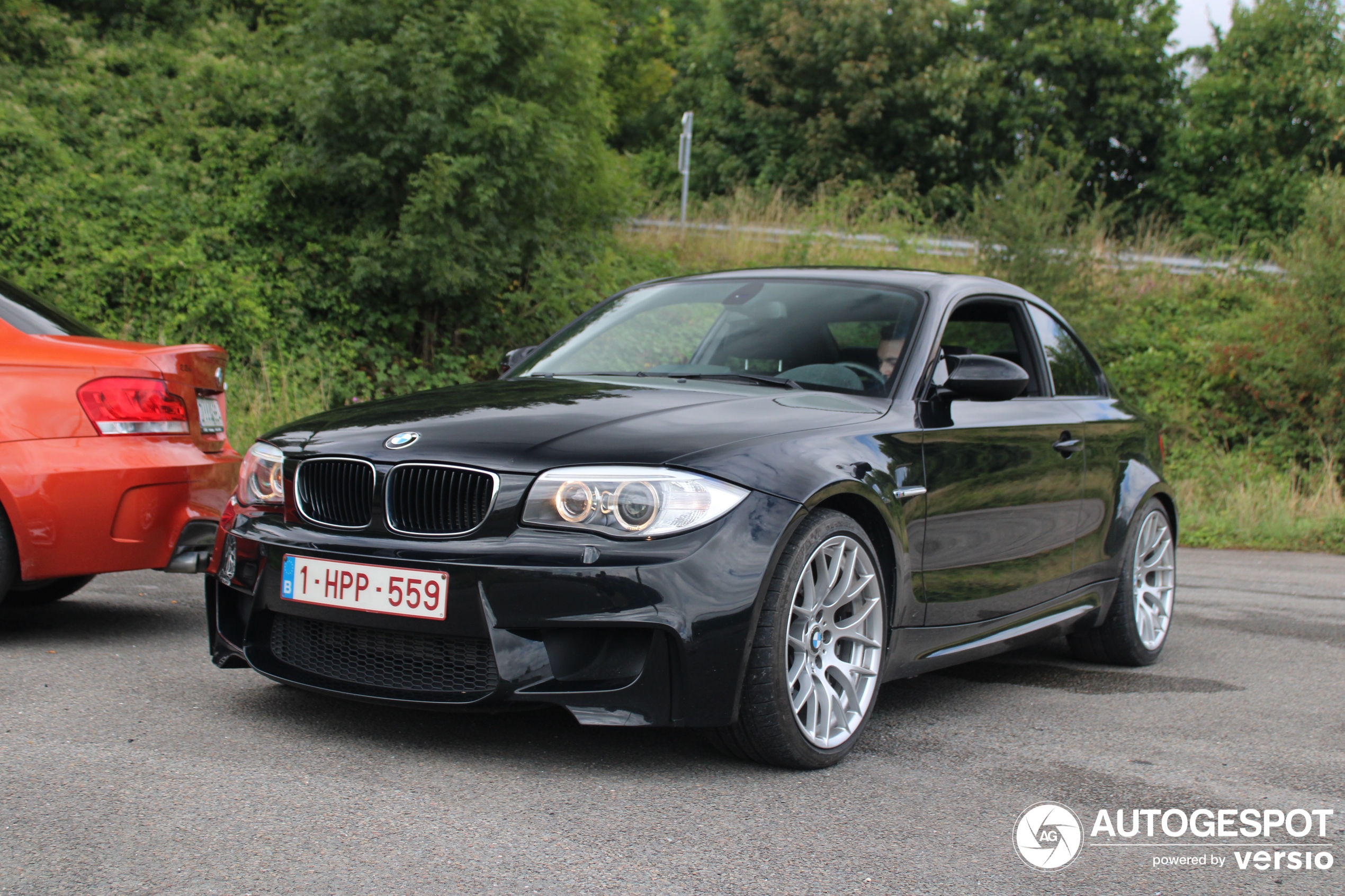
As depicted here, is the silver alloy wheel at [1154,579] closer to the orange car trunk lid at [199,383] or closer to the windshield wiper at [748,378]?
the windshield wiper at [748,378]

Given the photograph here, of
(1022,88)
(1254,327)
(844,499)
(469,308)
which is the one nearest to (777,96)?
(1022,88)

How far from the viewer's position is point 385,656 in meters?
3.53

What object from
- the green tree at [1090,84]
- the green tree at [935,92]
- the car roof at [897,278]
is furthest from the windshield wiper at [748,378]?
the green tree at [1090,84]

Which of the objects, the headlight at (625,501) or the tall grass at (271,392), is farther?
the tall grass at (271,392)

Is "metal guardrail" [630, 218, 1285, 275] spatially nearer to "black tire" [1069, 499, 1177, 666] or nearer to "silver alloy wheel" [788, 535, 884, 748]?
"black tire" [1069, 499, 1177, 666]

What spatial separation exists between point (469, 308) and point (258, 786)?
10854mm

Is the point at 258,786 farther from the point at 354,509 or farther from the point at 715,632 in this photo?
the point at 715,632

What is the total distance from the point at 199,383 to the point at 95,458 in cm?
58

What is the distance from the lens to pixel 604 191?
14.1 metres

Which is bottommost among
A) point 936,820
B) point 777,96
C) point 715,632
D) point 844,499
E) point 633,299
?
point 936,820

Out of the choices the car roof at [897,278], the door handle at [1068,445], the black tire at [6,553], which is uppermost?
the car roof at [897,278]

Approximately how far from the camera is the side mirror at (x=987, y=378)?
435cm

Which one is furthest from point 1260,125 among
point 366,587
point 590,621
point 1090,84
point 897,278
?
point 366,587

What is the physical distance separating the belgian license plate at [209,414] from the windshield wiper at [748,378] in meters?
1.95
